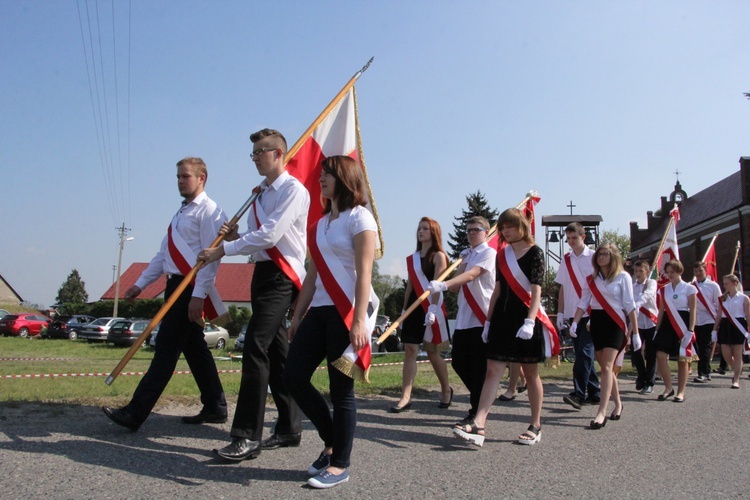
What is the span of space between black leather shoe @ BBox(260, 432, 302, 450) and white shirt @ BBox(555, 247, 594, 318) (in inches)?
177

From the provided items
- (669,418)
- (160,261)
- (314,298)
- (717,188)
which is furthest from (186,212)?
(717,188)

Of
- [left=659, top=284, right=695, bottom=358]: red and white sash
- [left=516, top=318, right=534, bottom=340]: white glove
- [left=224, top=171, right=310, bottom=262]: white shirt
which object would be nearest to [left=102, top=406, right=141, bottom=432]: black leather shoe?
[left=224, top=171, right=310, bottom=262]: white shirt

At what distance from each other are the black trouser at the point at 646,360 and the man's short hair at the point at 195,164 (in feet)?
22.0

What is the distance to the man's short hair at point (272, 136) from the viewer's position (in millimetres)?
4738

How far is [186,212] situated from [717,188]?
58906 millimetres

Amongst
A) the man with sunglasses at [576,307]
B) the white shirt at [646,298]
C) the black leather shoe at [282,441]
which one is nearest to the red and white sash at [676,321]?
the white shirt at [646,298]

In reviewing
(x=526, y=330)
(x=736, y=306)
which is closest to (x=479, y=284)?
(x=526, y=330)

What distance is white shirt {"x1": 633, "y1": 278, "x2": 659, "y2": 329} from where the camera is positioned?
9.06 meters

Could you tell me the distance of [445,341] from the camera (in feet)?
23.0

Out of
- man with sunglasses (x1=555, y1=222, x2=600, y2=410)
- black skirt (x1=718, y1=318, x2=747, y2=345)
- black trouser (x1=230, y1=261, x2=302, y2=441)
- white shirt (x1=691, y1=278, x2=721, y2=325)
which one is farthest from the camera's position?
black skirt (x1=718, y1=318, x2=747, y2=345)

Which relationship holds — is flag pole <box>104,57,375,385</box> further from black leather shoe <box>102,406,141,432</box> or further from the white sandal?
the white sandal

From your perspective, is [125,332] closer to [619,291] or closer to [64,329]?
[64,329]

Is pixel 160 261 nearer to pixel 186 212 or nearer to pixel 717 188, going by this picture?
pixel 186 212

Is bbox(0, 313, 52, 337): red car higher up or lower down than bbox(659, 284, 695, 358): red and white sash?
lower down
